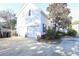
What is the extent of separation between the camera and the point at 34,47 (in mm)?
3738

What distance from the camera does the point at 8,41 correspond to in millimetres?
3754

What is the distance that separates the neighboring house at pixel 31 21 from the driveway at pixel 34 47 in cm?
11

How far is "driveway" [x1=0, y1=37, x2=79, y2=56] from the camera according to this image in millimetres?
3707

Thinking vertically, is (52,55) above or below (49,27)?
below

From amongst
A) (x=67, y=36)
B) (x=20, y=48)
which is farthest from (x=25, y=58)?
(x=67, y=36)

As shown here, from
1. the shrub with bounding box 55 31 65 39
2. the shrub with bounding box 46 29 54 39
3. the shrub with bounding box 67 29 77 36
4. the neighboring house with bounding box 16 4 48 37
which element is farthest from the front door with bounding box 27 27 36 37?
the shrub with bounding box 67 29 77 36

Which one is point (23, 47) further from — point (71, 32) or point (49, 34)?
point (71, 32)

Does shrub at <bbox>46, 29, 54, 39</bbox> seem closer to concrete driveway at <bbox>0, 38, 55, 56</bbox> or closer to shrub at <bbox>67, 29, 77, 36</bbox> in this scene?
concrete driveway at <bbox>0, 38, 55, 56</bbox>

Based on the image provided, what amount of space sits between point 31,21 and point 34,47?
355 millimetres

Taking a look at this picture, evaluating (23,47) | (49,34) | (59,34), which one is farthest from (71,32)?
(23,47)

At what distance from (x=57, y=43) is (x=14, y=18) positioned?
674mm

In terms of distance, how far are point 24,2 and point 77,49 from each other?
95cm

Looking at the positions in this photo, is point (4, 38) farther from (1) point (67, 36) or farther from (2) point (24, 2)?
(1) point (67, 36)

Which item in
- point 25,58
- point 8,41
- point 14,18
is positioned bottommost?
point 25,58
